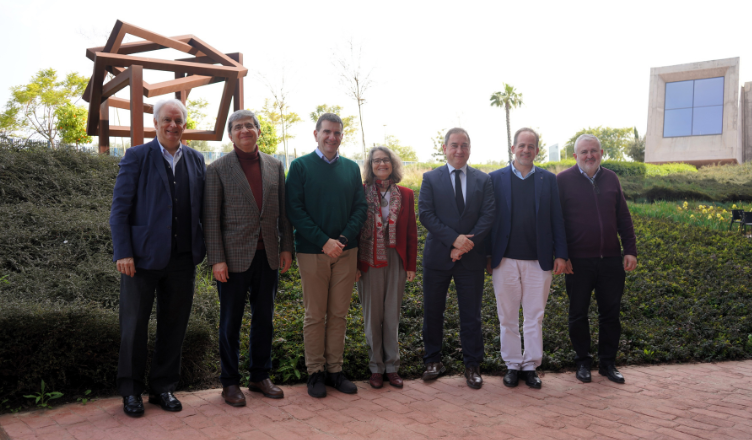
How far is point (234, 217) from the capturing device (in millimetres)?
3742

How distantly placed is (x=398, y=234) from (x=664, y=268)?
6611 millimetres

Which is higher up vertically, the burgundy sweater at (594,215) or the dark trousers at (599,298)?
the burgundy sweater at (594,215)

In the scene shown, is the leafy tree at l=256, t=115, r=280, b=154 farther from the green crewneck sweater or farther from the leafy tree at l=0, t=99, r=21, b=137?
the green crewneck sweater

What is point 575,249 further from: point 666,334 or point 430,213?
point 666,334

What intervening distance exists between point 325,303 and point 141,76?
21.7 feet

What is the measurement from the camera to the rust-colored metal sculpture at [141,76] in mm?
8516

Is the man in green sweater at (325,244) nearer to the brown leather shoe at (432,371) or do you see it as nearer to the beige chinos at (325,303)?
the beige chinos at (325,303)

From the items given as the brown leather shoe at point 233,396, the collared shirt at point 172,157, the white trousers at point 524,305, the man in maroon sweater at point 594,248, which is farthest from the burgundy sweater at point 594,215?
the collared shirt at point 172,157

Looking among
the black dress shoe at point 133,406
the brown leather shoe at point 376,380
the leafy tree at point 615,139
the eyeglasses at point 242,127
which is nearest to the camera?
the black dress shoe at point 133,406

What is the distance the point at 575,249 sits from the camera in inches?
176

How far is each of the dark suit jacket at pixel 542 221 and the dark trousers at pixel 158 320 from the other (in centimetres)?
260

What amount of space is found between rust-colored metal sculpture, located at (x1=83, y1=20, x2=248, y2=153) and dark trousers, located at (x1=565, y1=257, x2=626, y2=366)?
23.6 ft

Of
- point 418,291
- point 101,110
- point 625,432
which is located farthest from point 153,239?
point 101,110

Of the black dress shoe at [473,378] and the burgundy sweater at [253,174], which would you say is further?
the black dress shoe at [473,378]
